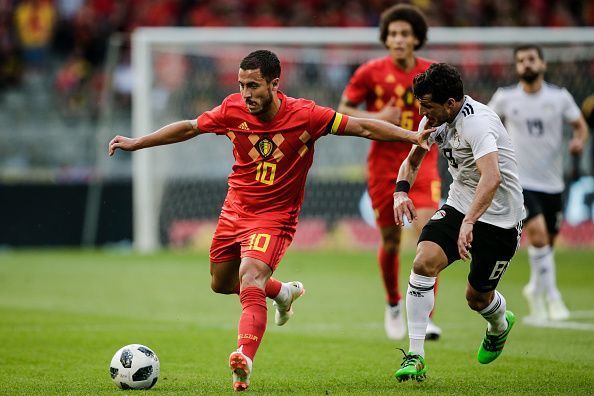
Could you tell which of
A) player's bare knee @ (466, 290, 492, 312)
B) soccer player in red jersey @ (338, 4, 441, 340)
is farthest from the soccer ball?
soccer player in red jersey @ (338, 4, 441, 340)

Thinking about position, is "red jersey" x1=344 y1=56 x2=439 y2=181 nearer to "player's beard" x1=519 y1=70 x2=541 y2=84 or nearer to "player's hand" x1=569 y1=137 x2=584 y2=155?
"player's beard" x1=519 y1=70 x2=541 y2=84

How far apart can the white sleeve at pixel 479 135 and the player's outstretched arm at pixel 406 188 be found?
Result: 18.3 inches

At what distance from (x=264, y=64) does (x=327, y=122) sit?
0.58 meters

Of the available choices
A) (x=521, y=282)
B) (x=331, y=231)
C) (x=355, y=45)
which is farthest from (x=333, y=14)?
(x=521, y=282)

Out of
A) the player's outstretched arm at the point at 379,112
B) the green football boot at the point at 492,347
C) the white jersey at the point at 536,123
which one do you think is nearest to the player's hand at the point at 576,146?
the white jersey at the point at 536,123

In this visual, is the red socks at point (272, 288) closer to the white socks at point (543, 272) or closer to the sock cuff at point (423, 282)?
the sock cuff at point (423, 282)

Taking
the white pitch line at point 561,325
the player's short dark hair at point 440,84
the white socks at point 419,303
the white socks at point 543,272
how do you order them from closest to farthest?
the player's short dark hair at point 440,84
the white socks at point 419,303
the white pitch line at point 561,325
the white socks at point 543,272

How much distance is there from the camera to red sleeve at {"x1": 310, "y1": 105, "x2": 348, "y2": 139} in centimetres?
722

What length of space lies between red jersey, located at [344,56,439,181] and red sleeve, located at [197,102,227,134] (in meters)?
2.62

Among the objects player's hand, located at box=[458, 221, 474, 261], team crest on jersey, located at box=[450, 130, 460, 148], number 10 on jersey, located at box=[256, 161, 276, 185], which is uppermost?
team crest on jersey, located at box=[450, 130, 460, 148]

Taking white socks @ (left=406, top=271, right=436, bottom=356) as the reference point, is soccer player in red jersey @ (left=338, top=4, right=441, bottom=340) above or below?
above

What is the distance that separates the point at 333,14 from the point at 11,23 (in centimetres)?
726

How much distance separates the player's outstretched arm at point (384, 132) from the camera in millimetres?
7047

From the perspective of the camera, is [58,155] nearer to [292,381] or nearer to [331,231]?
[331,231]
